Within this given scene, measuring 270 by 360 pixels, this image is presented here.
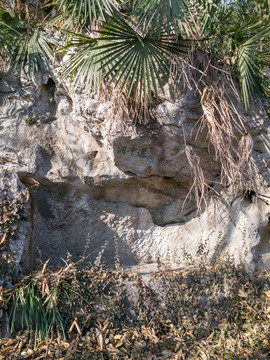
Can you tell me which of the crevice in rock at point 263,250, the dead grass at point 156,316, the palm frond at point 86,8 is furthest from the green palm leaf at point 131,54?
the crevice in rock at point 263,250

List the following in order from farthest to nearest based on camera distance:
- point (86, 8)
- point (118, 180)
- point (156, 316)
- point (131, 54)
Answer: point (118, 180) < point (86, 8) < point (156, 316) < point (131, 54)

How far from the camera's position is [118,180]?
4625mm

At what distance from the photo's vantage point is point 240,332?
3.74 m

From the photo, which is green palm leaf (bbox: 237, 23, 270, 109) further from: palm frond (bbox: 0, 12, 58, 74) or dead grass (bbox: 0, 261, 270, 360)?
palm frond (bbox: 0, 12, 58, 74)

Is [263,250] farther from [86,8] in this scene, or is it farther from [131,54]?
[86,8]

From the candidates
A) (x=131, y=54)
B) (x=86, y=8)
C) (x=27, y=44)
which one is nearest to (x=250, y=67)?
(x=131, y=54)

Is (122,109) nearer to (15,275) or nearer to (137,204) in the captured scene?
(137,204)

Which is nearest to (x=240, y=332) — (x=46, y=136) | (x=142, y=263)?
(x=142, y=263)

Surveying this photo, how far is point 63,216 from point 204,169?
6.46 feet

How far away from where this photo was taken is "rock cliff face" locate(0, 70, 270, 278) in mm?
4379

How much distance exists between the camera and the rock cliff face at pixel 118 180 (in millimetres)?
4379

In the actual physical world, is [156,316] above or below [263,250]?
below

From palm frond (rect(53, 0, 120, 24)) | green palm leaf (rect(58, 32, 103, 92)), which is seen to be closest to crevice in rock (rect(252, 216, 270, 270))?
green palm leaf (rect(58, 32, 103, 92))

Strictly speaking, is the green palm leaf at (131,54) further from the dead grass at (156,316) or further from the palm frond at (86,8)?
the dead grass at (156,316)
